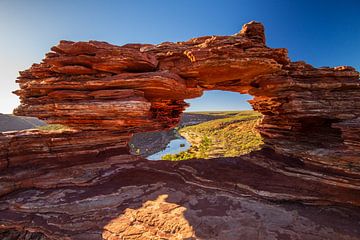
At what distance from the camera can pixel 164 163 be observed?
18219 mm

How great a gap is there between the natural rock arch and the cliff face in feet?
0.30

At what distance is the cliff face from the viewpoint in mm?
10219

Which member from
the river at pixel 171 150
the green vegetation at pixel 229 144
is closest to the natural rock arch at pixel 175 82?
the green vegetation at pixel 229 144

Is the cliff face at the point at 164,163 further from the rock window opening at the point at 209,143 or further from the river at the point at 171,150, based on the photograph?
the river at the point at 171,150

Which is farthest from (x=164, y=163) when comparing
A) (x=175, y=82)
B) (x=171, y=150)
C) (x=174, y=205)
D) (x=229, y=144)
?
(x=171, y=150)

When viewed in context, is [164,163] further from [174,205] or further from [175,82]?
[175,82]

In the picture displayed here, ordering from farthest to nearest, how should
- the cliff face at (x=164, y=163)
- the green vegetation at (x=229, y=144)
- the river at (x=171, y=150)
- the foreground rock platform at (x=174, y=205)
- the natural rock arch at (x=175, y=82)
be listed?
the river at (x=171, y=150), the green vegetation at (x=229, y=144), the natural rock arch at (x=175, y=82), the cliff face at (x=164, y=163), the foreground rock platform at (x=174, y=205)

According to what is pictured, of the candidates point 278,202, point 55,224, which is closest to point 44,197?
point 55,224

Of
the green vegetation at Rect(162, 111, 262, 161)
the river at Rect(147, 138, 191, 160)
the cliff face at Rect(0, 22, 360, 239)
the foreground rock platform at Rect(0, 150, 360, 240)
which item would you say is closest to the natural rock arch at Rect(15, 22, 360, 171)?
the cliff face at Rect(0, 22, 360, 239)

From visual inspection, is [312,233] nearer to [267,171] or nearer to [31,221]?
[267,171]

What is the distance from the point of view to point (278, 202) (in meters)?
11.7

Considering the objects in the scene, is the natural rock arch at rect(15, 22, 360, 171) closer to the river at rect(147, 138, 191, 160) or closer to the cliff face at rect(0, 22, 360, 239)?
the cliff face at rect(0, 22, 360, 239)

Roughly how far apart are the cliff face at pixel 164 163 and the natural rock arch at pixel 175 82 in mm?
92

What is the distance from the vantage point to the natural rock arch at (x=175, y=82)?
600 inches
